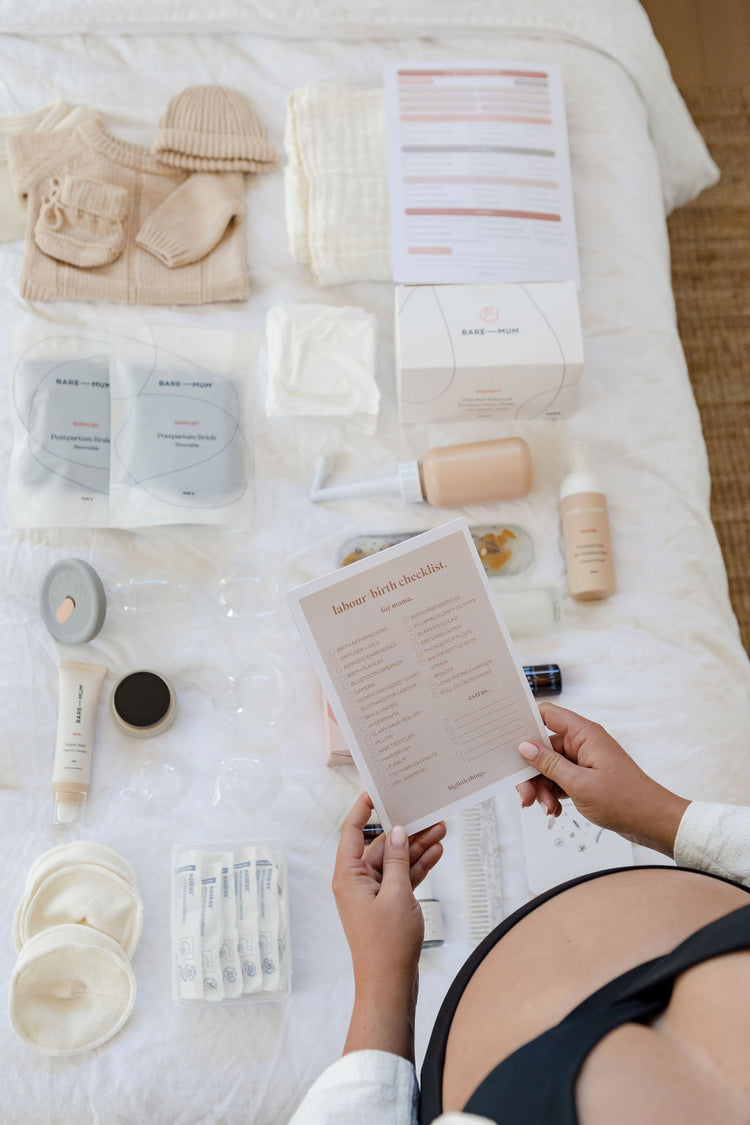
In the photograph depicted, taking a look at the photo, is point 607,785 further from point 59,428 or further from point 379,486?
point 59,428

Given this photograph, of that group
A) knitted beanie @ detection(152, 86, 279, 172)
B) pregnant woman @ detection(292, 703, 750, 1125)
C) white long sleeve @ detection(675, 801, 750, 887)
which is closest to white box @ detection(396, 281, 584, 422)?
knitted beanie @ detection(152, 86, 279, 172)

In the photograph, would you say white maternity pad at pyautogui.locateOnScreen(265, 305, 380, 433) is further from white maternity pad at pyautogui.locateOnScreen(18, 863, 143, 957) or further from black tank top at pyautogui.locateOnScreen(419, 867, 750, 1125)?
black tank top at pyautogui.locateOnScreen(419, 867, 750, 1125)

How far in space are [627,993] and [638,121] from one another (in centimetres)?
121

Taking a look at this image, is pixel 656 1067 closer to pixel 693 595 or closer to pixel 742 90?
pixel 693 595

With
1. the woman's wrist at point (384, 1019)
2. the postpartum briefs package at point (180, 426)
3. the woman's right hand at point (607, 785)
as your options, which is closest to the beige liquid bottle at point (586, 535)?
the woman's right hand at point (607, 785)

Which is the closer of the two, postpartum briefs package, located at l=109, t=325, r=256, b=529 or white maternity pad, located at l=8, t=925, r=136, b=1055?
white maternity pad, located at l=8, t=925, r=136, b=1055

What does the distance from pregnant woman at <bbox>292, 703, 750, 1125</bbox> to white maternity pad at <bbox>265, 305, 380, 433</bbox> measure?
493mm

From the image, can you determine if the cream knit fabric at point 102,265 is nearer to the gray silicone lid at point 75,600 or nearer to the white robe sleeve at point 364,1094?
the gray silicone lid at point 75,600

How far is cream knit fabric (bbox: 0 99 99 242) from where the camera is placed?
1.18 metres

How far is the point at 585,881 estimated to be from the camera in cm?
67

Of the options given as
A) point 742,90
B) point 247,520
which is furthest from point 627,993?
point 742,90

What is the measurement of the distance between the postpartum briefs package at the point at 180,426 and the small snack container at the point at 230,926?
41cm

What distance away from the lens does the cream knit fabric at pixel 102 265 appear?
1.16m

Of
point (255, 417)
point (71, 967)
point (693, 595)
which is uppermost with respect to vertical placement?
point (255, 417)
